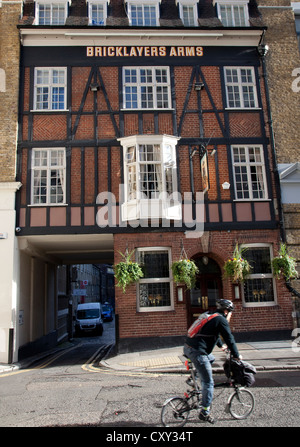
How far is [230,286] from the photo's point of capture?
13.3m

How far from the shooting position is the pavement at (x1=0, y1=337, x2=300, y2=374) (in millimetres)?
9594

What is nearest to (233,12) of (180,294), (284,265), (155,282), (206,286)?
(284,265)

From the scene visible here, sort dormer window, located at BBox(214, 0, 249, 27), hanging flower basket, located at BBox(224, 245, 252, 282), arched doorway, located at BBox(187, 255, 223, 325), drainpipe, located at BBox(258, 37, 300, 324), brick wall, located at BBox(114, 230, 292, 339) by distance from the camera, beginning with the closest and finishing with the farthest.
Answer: hanging flower basket, located at BBox(224, 245, 252, 282), brick wall, located at BBox(114, 230, 292, 339), drainpipe, located at BBox(258, 37, 300, 324), arched doorway, located at BBox(187, 255, 223, 325), dormer window, located at BBox(214, 0, 249, 27)

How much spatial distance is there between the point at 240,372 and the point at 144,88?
40.6ft

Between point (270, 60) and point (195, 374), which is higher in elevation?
point (270, 60)

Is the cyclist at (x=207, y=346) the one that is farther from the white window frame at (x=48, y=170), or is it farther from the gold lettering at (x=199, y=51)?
the gold lettering at (x=199, y=51)

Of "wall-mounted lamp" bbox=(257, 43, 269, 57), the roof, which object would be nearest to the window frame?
the roof

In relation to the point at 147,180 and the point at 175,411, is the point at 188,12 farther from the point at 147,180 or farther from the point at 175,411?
the point at 175,411

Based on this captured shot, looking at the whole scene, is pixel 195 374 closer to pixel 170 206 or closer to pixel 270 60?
pixel 170 206

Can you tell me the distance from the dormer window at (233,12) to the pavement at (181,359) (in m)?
13.5

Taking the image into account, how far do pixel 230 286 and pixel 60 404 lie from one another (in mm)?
8116

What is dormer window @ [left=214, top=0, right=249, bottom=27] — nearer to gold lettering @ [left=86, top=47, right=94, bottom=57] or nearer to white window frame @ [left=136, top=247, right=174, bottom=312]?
gold lettering @ [left=86, top=47, right=94, bottom=57]

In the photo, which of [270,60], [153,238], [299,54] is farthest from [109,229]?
[299,54]

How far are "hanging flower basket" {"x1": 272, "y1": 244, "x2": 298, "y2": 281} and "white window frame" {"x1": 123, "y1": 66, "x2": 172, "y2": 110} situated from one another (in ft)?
24.0
